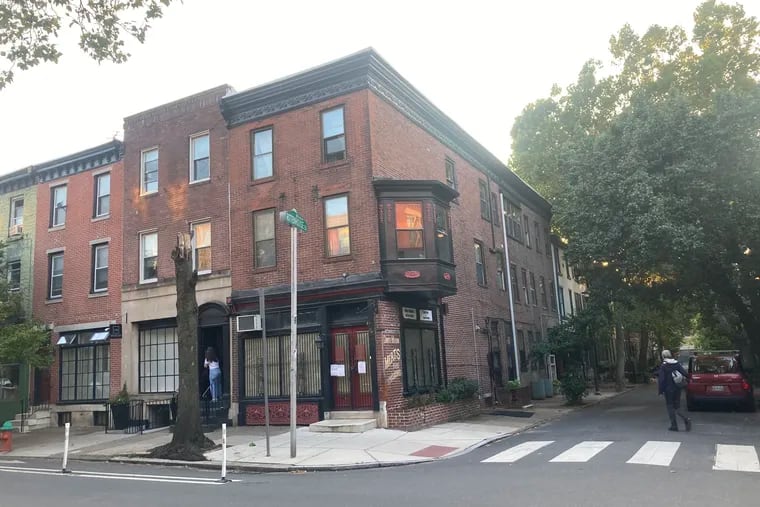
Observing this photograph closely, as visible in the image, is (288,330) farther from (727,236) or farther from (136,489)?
(727,236)

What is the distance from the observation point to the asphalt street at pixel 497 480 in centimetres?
757

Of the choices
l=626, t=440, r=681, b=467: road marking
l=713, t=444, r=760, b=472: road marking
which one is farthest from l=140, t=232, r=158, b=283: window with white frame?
l=713, t=444, r=760, b=472: road marking

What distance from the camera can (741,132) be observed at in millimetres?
17891

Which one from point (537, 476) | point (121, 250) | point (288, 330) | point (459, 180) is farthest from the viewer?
point (459, 180)

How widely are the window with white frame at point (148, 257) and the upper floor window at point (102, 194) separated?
2.55 meters

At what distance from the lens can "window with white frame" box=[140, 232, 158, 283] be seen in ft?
67.9

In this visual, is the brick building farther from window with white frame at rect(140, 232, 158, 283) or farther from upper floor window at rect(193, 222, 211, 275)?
upper floor window at rect(193, 222, 211, 275)

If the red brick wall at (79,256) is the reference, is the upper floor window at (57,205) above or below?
above

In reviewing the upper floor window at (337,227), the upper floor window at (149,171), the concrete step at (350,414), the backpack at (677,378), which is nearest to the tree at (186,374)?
the concrete step at (350,414)

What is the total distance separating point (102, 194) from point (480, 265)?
48.7 ft

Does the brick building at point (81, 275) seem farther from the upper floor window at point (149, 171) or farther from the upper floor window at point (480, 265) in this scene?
the upper floor window at point (480, 265)

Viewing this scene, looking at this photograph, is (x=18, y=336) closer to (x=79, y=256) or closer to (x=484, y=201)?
(x=79, y=256)

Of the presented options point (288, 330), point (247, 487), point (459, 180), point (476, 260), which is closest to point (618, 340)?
point (476, 260)

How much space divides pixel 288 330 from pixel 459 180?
31.6 feet
